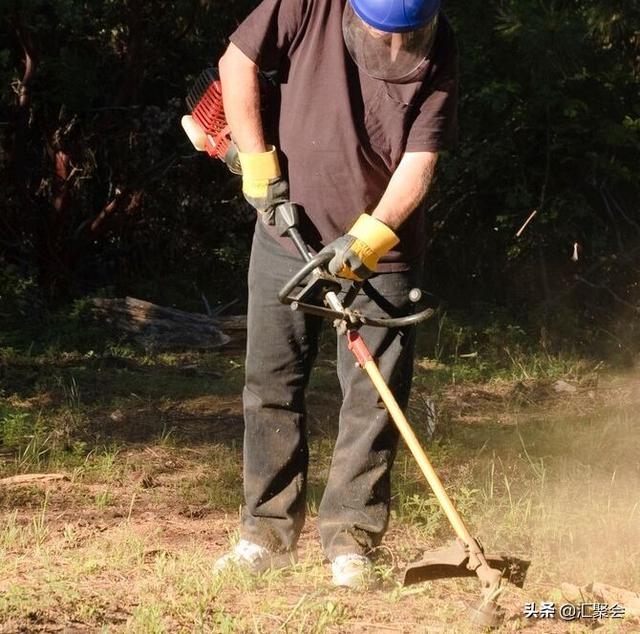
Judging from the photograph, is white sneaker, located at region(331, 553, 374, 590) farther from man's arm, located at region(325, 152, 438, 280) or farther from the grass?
man's arm, located at region(325, 152, 438, 280)

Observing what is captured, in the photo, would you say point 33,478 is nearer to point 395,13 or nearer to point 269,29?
point 269,29

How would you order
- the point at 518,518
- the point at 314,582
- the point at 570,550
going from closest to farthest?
the point at 314,582 < the point at 570,550 < the point at 518,518

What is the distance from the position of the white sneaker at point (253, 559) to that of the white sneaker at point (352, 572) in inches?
8.3

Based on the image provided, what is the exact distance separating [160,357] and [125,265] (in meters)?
1.91

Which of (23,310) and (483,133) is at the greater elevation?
(483,133)

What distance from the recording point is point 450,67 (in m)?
3.88

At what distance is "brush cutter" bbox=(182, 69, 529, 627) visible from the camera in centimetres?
352

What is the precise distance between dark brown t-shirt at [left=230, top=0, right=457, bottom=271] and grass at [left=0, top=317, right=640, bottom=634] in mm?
1181

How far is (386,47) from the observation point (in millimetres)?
3713

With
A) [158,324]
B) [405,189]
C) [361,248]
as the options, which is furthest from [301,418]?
[158,324]

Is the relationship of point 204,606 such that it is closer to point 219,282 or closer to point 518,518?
point 518,518

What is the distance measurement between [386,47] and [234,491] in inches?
91.9

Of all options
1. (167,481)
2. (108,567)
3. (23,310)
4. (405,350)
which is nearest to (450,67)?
(405,350)

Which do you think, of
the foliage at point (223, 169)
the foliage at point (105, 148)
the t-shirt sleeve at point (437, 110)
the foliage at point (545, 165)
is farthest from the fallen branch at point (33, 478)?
the foliage at point (545, 165)
